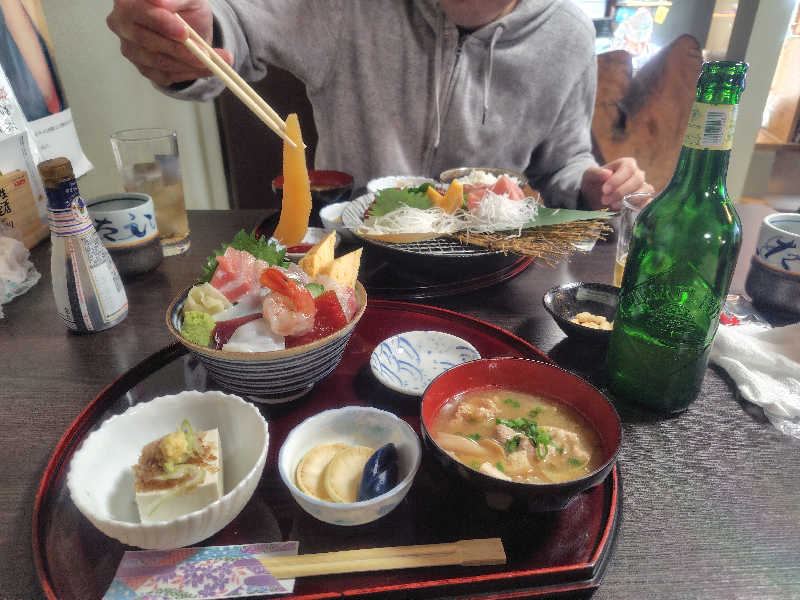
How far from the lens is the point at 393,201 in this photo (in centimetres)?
177

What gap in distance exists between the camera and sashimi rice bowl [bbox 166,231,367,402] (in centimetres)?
93

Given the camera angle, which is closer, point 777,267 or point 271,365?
point 271,365

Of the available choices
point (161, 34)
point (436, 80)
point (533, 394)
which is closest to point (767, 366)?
point (533, 394)

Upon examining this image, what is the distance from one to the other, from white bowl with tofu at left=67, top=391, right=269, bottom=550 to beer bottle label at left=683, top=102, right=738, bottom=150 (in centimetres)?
86

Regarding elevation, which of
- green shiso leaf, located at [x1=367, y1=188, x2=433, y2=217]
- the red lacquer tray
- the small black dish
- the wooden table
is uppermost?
green shiso leaf, located at [x1=367, y1=188, x2=433, y2=217]

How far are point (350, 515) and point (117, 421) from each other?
429mm

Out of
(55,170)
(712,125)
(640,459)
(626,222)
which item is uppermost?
(712,125)

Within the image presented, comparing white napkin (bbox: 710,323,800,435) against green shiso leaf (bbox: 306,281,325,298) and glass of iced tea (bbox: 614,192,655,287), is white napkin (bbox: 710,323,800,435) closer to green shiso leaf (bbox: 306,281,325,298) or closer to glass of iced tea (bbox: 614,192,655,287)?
glass of iced tea (bbox: 614,192,655,287)

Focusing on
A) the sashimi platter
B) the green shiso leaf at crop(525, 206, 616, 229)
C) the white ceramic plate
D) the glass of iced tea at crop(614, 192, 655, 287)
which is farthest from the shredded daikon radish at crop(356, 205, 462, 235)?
the glass of iced tea at crop(614, 192, 655, 287)

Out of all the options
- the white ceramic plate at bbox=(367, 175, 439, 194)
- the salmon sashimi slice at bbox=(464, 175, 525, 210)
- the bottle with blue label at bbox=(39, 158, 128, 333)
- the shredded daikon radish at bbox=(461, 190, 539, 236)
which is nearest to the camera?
the bottle with blue label at bbox=(39, 158, 128, 333)

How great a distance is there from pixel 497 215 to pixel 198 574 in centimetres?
132

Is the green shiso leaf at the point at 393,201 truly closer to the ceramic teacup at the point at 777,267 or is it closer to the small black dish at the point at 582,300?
the small black dish at the point at 582,300

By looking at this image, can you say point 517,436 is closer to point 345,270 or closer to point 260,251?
point 345,270

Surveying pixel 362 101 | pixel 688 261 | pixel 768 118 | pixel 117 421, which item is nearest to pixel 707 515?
pixel 688 261
